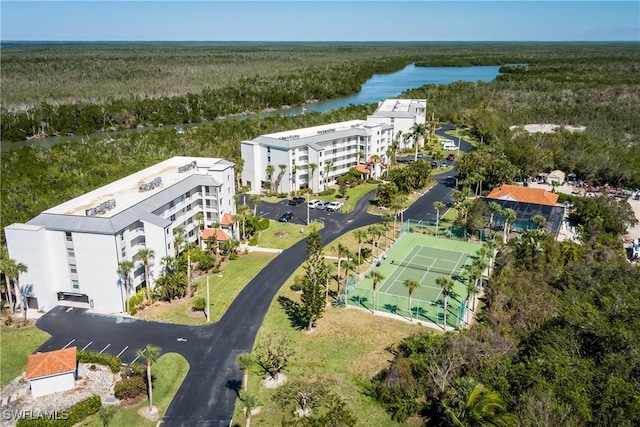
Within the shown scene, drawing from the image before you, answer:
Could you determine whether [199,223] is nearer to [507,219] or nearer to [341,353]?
[341,353]

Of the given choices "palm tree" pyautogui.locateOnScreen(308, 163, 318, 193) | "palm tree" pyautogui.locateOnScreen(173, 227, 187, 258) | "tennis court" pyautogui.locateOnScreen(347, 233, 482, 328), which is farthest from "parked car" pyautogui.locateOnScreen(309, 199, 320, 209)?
"palm tree" pyautogui.locateOnScreen(173, 227, 187, 258)

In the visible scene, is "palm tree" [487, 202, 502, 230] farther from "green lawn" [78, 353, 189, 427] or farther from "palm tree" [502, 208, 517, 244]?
"green lawn" [78, 353, 189, 427]

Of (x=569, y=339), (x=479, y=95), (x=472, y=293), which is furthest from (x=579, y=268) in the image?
(x=479, y=95)

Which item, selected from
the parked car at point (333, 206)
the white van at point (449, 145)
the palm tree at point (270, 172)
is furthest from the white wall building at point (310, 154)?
the white van at point (449, 145)

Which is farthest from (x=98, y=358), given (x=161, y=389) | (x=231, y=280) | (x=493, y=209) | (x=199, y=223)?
(x=493, y=209)

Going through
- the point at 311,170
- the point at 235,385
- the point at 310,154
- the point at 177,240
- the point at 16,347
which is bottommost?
the point at 235,385

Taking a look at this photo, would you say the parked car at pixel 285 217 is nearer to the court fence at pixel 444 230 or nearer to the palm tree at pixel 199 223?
the palm tree at pixel 199 223
